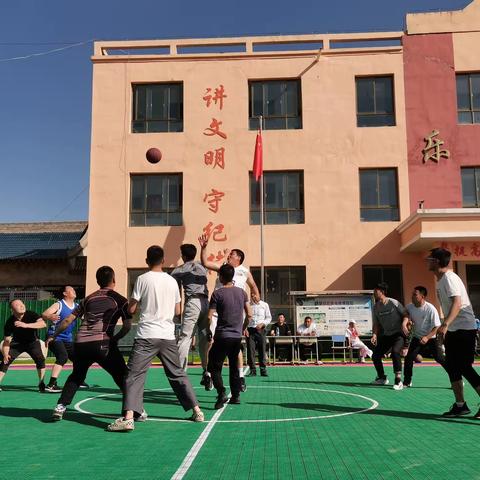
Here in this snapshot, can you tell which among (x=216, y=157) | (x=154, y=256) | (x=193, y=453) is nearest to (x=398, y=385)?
(x=154, y=256)

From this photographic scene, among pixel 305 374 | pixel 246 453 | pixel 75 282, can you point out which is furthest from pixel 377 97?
pixel 246 453

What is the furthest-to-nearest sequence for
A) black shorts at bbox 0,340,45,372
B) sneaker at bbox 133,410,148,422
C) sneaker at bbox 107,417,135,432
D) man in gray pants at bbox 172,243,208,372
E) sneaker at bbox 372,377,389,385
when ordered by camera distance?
sneaker at bbox 372,377,389,385, black shorts at bbox 0,340,45,372, man in gray pants at bbox 172,243,208,372, sneaker at bbox 133,410,148,422, sneaker at bbox 107,417,135,432

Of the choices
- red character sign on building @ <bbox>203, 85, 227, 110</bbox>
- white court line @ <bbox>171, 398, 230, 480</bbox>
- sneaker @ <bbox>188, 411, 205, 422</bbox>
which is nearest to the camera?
white court line @ <bbox>171, 398, 230, 480</bbox>

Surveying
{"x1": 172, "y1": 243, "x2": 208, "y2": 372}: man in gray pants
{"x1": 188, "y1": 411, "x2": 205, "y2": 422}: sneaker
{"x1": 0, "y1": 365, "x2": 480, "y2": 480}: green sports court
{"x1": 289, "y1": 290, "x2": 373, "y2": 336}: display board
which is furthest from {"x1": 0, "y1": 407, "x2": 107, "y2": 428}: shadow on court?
{"x1": 289, "y1": 290, "x2": 373, "y2": 336}: display board

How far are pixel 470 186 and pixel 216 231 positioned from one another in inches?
384

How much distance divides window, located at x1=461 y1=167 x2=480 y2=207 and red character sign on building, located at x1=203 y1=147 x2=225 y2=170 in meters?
9.14

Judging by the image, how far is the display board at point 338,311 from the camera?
16.7 m

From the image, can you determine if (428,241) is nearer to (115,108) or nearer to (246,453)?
(115,108)

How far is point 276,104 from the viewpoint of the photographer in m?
21.5

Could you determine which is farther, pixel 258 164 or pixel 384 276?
pixel 384 276

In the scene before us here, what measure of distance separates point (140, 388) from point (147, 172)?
16.0 metres

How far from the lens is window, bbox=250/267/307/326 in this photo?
2034cm

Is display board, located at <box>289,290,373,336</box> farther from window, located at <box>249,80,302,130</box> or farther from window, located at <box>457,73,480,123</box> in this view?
window, located at <box>457,73,480,123</box>

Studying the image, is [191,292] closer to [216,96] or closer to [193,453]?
[193,453]
